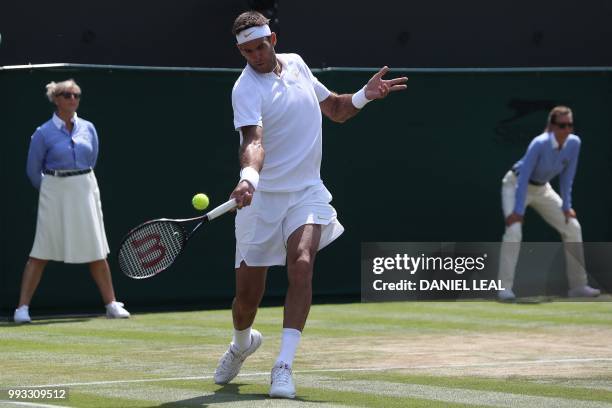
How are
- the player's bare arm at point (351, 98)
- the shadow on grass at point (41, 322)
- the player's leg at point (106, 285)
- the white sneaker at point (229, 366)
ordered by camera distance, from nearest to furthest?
the white sneaker at point (229, 366) < the player's bare arm at point (351, 98) < the shadow on grass at point (41, 322) < the player's leg at point (106, 285)

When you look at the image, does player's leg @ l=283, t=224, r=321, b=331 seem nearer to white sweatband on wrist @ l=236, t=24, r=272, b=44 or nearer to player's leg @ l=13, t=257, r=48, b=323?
white sweatband on wrist @ l=236, t=24, r=272, b=44

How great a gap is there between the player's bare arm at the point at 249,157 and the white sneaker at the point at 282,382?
869mm

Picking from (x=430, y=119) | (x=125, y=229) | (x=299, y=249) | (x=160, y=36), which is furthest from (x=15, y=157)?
(x=299, y=249)

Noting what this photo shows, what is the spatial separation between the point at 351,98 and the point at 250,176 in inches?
53.7

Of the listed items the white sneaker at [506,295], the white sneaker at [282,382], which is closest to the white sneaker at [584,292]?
the white sneaker at [506,295]

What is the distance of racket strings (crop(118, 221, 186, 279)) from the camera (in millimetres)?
8273

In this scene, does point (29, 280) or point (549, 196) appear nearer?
point (29, 280)

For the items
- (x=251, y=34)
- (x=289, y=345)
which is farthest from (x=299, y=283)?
(x=251, y=34)

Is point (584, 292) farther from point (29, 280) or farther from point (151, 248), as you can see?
point (151, 248)

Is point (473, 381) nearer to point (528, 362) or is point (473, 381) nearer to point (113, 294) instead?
point (528, 362)

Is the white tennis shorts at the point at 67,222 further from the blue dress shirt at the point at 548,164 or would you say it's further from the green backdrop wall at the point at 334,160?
the blue dress shirt at the point at 548,164

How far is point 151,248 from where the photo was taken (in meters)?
8.38

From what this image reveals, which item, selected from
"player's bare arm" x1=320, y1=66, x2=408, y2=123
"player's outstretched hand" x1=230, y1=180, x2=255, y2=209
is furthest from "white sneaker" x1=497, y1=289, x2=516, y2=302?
"player's outstretched hand" x1=230, y1=180, x2=255, y2=209

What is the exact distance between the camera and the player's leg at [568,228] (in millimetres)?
15555
